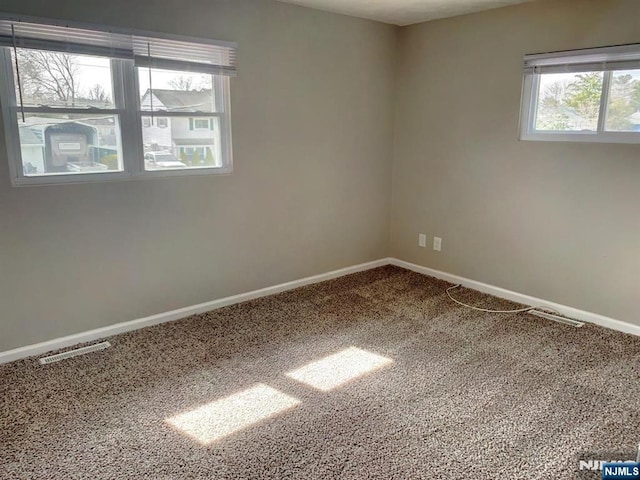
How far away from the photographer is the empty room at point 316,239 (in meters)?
2.21

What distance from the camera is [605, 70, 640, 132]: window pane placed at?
308 cm

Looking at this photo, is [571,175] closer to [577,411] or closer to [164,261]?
[577,411]

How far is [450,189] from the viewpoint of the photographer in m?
4.20

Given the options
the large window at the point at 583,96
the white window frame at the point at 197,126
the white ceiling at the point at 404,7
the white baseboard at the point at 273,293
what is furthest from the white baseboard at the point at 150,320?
the white ceiling at the point at 404,7

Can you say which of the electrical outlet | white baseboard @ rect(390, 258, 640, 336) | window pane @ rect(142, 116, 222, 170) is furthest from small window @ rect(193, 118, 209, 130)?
white baseboard @ rect(390, 258, 640, 336)

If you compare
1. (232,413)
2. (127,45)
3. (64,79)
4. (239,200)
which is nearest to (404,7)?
(239,200)

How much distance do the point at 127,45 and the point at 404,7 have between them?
2.04 meters

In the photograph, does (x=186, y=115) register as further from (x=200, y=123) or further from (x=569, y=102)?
(x=569, y=102)

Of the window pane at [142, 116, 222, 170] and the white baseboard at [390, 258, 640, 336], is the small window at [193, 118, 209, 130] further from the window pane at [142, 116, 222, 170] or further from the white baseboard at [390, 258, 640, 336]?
the white baseboard at [390, 258, 640, 336]

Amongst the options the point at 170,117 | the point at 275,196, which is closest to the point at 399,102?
the point at 275,196

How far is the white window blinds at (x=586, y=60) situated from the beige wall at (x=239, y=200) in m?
1.38

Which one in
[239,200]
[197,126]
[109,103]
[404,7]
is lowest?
[239,200]

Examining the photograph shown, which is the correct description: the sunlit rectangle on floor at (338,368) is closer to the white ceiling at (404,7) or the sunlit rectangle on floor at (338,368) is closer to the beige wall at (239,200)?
the beige wall at (239,200)

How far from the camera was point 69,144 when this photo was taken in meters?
2.87
